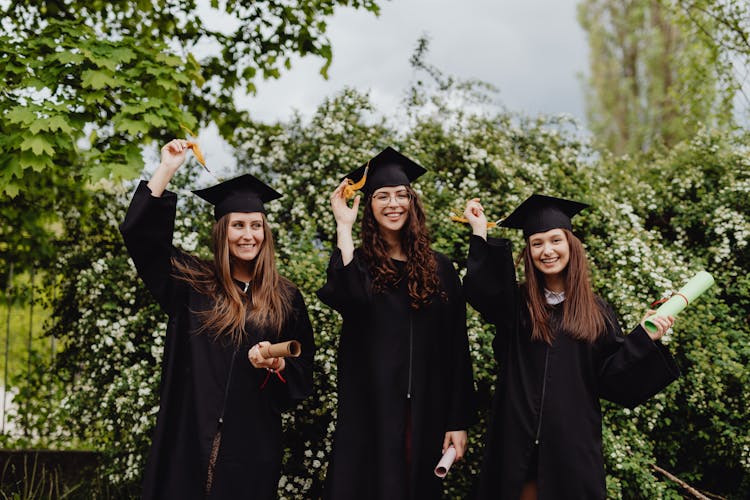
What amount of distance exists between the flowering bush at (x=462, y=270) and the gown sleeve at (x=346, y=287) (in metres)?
1.19

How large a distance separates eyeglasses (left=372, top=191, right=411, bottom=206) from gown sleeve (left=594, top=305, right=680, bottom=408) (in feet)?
3.93

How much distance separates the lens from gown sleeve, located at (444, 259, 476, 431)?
10.8 ft

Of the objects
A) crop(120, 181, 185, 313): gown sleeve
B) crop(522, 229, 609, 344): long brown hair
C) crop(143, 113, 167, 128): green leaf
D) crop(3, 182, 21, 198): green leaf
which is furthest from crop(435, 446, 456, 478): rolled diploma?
crop(3, 182, 21, 198): green leaf

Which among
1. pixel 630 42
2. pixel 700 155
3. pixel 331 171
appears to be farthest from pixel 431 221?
pixel 630 42

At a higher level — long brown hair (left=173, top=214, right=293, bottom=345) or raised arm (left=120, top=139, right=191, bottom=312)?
raised arm (left=120, top=139, right=191, bottom=312)

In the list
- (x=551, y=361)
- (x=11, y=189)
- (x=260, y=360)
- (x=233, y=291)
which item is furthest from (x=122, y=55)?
(x=551, y=361)

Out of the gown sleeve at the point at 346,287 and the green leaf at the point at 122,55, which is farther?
the green leaf at the point at 122,55

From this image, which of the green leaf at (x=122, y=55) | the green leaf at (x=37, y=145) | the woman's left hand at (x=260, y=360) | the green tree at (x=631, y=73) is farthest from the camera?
the green tree at (x=631, y=73)

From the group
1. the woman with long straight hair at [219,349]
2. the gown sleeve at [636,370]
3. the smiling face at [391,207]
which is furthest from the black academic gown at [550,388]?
the woman with long straight hair at [219,349]

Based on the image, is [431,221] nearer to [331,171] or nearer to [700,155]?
[331,171]

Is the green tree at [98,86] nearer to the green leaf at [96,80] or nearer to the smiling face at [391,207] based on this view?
the green leaf at [96,80]

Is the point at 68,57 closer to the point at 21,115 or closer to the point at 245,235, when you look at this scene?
the point at 21,115

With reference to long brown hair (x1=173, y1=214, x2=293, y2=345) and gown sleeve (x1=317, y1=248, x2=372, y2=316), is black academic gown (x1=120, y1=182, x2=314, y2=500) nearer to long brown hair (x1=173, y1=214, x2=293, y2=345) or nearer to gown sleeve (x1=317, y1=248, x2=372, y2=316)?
long brown hair (x1=173, y1=214, x2=293, y2=345)

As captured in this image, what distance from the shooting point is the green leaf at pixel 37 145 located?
412 centimetres
